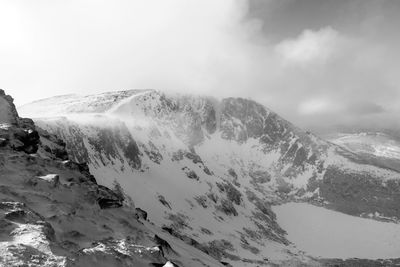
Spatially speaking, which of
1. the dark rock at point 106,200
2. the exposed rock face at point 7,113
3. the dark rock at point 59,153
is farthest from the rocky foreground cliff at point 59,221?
the dark rock at point 59,153

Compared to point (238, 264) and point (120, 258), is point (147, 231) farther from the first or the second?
point (238, 264)

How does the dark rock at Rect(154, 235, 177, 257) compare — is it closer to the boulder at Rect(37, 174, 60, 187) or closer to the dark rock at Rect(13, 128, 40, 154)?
the boulder at Rect(37, 174, 60, 187)

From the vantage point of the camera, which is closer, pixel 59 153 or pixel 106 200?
pixel 106 200

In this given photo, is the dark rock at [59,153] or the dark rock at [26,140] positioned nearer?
the dark rock at [26,140]

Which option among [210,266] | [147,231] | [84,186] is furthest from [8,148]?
[210,266]

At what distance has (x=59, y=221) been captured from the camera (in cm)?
5303

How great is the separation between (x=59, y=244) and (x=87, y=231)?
7.50 m

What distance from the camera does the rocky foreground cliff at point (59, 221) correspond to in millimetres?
44781

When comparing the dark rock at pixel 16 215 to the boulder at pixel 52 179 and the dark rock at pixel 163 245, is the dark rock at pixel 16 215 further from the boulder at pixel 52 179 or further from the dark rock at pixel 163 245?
the dark rock at pixel 163 245

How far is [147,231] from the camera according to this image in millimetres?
62438

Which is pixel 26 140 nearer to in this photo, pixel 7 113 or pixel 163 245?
pixel 7 113

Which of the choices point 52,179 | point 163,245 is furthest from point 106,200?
point 163,245

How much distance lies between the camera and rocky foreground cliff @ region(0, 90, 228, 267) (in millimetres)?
44781

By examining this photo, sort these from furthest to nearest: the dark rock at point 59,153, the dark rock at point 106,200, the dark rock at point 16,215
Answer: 1. the dark rock at point 59,153
2. the dark rock at point 106,200
3. the dark rock at point 16,215
